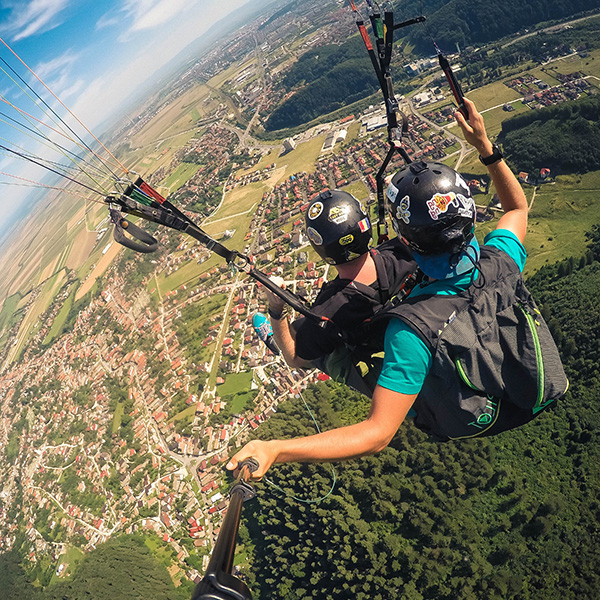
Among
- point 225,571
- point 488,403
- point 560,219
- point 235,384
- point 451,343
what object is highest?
point 225,571

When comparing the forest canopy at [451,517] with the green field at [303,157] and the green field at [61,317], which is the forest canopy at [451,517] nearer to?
the green field at [303,157]

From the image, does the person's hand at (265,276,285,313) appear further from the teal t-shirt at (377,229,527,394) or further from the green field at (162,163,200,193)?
the green field at (162,163,200,193)

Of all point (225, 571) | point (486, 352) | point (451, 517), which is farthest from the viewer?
point (451, 517)

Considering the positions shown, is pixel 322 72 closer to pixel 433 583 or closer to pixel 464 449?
pixel 464 449

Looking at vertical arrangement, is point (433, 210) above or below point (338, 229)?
above

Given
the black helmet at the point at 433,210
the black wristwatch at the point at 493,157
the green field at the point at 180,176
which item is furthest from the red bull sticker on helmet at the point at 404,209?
the green field at the point at 180,176

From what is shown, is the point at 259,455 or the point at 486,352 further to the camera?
the point at 486,352

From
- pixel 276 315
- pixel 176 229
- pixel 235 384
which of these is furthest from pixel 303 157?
pixel 176 229

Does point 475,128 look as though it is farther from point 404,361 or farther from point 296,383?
point 296,383

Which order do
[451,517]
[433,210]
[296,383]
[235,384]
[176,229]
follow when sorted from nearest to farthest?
1. [433,210]
2. [176,229]
3. [451,517]
4. [296,383]
5. [235,384]
